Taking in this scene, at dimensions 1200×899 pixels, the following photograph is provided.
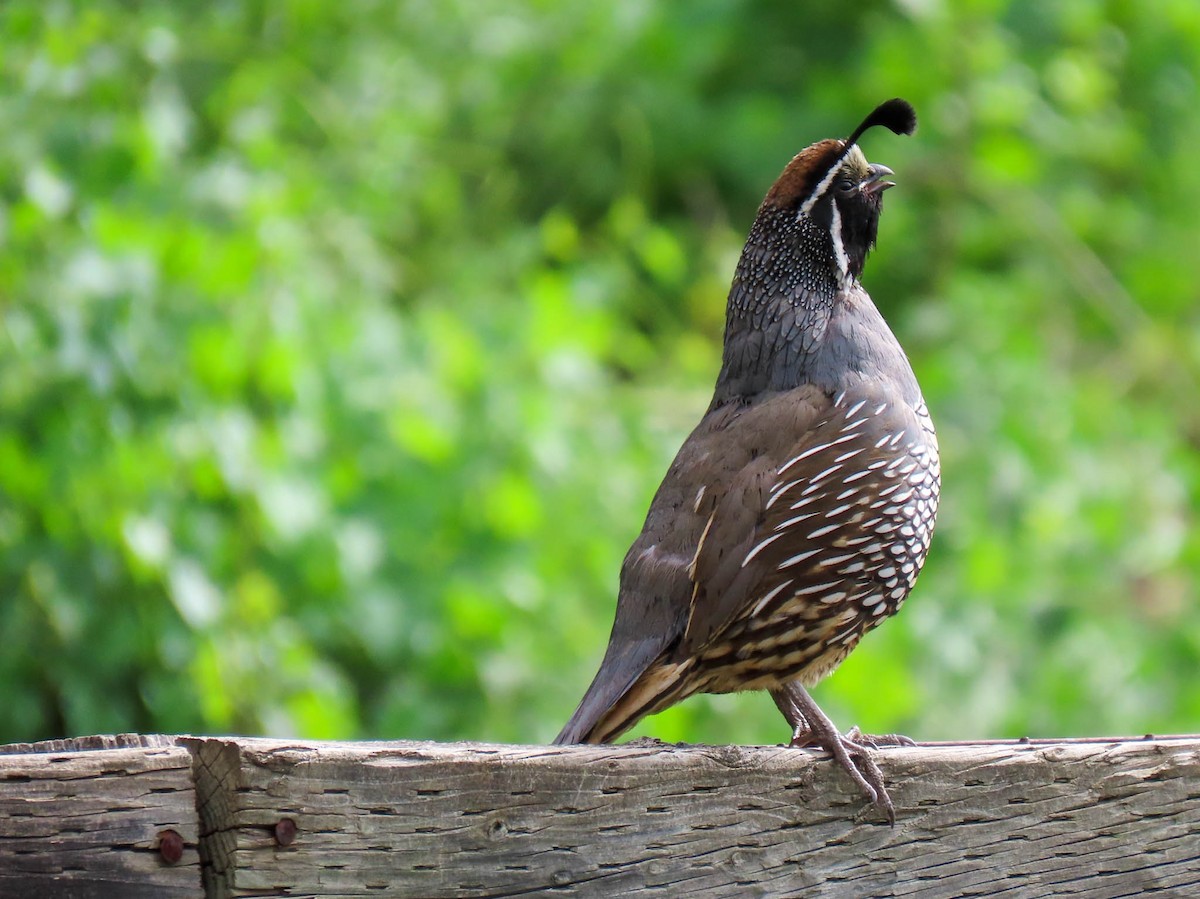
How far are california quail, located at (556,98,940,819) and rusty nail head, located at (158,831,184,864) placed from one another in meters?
0.93

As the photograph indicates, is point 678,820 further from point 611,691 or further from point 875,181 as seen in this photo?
point 875,181

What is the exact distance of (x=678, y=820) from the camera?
1.77 meters

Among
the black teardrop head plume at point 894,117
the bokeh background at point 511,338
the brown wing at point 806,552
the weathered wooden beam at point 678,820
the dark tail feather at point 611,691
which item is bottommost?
the weathered wooden beam at point 678,820

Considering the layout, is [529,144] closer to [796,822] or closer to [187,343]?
[187,343]

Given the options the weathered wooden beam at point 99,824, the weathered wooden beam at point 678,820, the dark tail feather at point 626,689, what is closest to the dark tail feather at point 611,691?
the dark tail feather at point 626,689

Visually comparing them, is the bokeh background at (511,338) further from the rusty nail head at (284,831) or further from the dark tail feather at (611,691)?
the rusty nail head at (284,831)

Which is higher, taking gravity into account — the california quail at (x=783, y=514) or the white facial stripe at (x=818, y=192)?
the white facial stripe at (x=818, y=192)

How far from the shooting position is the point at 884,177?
292cm

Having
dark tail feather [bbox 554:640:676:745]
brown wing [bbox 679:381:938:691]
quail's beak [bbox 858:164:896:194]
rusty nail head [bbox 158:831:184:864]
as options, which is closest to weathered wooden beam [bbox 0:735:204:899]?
rusty nail head [bbox 158:831:184:864]

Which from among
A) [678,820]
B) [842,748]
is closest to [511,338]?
[842,748]

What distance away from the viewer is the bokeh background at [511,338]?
137 inches

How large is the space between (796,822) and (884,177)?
1.47m

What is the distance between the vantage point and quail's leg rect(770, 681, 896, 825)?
1.89m

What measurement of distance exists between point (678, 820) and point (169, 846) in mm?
584
